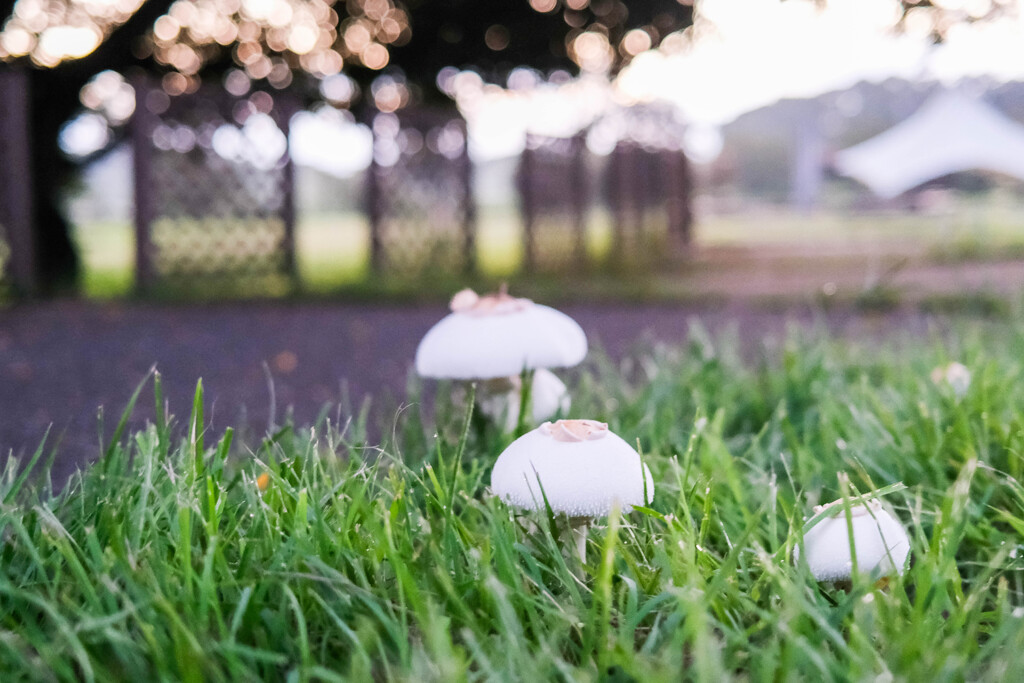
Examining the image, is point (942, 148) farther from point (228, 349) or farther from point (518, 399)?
point (518, 399)

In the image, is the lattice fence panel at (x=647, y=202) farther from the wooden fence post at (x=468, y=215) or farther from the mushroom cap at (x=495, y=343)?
the mushroom cap at (x=495, y=343)

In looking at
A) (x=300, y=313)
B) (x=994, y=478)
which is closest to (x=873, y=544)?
(x=994, y=478)

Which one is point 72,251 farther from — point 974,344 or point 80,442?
point 974,344

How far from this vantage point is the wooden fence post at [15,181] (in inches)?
221

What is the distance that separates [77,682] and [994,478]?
1402 millimetres

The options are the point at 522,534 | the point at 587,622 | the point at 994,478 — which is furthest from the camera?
the point at 994,478

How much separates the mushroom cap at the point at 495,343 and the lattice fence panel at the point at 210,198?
4.94 meters

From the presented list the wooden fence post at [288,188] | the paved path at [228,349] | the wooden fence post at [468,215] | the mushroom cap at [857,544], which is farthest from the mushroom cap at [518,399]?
the wooden fence post at [468,215]

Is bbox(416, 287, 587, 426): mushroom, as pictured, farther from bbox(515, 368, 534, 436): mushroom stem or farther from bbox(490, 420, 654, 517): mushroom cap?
bbox(490, 420, 654, 517): mushroom cap

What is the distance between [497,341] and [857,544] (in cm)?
72

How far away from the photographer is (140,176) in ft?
19.8

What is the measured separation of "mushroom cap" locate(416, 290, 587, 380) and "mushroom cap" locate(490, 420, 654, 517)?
42 centimetres

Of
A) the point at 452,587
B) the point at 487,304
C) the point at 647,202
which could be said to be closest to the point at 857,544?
the point at 452,587

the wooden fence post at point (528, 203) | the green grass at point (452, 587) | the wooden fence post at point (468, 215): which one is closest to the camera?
the green grass at point (452, 587)
